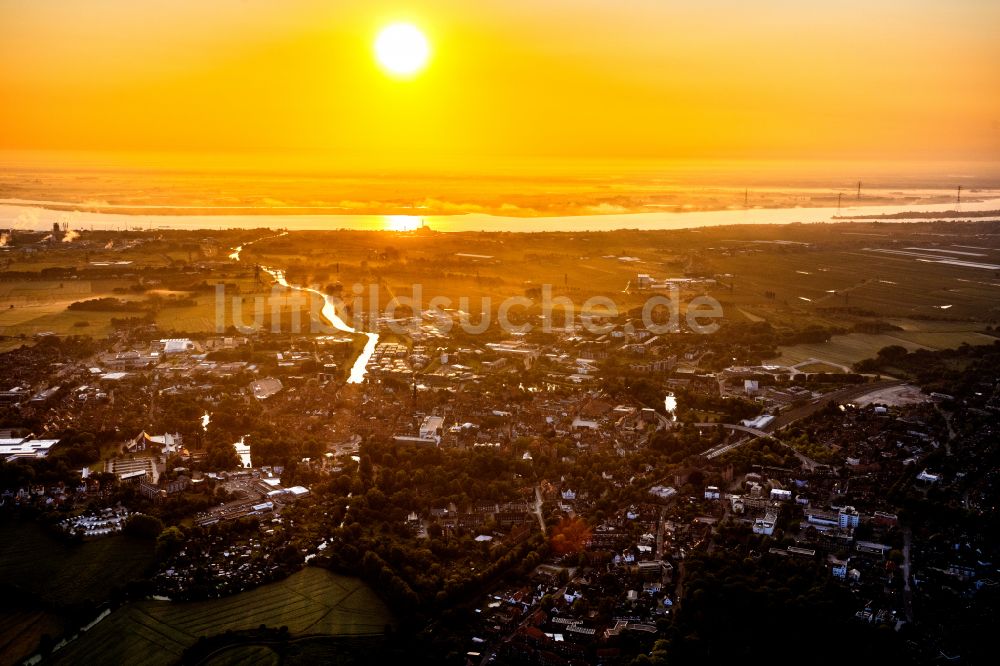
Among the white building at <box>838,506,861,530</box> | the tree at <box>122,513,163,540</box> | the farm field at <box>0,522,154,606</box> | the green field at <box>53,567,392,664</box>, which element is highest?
the white building at <box>838,506,861,530</box>

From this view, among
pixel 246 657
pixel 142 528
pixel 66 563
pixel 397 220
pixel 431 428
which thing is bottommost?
pixel 246 657

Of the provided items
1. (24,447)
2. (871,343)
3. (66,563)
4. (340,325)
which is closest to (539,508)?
(66,563)

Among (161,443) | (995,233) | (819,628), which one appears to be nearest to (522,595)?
(819,628)

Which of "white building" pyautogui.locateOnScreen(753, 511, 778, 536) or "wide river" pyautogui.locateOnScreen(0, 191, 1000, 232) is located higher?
"wide river" pyautogui.locateOnScreen(0, 191, 1000, 232)

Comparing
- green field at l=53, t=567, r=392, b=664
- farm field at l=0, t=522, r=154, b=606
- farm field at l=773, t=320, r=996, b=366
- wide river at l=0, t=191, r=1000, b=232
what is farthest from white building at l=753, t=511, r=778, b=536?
wide river at l=0, t=191, r=1000, b=232

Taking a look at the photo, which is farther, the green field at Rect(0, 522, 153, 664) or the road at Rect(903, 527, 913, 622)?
the road at Rect(903, 527, 913, 622)

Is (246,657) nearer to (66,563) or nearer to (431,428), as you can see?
(66,563)

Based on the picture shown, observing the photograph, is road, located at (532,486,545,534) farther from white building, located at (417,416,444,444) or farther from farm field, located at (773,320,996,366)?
farm field, located at (773,320,996,366)
